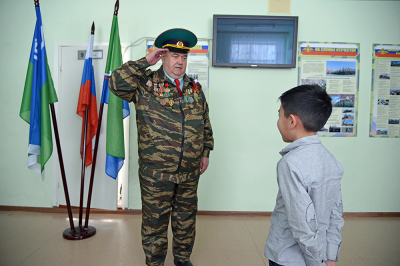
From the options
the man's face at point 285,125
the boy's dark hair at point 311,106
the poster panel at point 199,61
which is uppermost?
the poster panel at point 199,61

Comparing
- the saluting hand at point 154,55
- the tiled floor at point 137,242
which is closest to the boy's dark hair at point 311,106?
the saluting hand at point 154,55

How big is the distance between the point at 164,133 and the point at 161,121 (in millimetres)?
84

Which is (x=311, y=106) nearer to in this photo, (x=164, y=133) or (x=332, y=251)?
(x=332, y=251)

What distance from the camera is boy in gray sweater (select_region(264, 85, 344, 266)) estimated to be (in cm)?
88

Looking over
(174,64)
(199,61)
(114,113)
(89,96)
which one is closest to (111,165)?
(114,113)

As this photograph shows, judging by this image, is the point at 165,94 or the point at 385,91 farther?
the point at 385,91

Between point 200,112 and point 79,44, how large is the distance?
184 cm

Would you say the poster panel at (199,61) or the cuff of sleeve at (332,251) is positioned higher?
the poster panel at (199,61)

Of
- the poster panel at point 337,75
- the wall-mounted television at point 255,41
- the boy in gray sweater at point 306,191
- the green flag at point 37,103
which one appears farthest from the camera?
the poster panel at point 337,75

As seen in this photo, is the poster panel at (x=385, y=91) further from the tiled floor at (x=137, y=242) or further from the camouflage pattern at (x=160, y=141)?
the camouflage pattern at (x=160, y=141)

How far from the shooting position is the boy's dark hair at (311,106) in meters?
0.98

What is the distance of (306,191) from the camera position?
0.90 meters

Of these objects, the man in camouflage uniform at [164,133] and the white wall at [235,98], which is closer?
the man in camouflage uniform at [164,133]

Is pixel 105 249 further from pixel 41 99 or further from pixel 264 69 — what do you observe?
pixel 264 69
